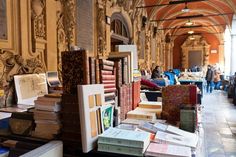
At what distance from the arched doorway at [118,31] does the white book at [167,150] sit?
6.36 metres

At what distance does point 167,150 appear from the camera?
1454mm

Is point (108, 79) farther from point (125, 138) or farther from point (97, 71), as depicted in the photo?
point (125, 138)

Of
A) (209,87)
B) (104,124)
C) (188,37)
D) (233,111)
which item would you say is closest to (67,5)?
(104,124)

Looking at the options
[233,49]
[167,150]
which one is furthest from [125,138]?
[233,49]

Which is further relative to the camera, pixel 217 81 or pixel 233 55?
pixel 217 81

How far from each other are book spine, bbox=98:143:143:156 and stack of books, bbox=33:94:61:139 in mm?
388

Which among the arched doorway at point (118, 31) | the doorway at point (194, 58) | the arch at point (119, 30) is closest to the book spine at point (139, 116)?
the arch at point (119, 30)

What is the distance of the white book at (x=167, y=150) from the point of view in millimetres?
1397

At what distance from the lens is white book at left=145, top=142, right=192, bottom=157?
1397 millimetres

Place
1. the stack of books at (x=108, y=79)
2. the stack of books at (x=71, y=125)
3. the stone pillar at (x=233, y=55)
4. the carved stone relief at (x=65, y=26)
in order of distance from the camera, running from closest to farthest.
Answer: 1. the stack of books at (x=71, y=125)
2. the stack of books at (x=108, y=79)
3. the carved stone relief at (x=65, y=26)
4. the stone pillar at (x=233, y=55)

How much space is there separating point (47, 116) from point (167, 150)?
870 mm

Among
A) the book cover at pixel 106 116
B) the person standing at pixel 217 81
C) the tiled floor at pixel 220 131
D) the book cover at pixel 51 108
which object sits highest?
the book cover at pixel 51 108

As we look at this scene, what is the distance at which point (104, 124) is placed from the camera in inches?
67.5

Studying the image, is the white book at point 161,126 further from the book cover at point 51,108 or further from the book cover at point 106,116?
the book cover at point 51,108
